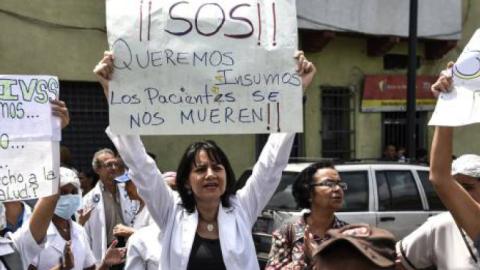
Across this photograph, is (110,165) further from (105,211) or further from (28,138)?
(28,138)

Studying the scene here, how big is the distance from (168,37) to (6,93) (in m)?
0.87

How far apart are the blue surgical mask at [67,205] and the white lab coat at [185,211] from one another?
1.02m

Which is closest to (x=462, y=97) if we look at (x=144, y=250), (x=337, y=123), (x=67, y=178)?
(x=144, y=250)

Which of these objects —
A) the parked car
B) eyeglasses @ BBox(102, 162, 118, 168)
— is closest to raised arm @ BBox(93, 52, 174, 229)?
eyeglasses @ BBox(102, 162, 118, 168)

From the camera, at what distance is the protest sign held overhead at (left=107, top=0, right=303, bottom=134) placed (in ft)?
11.2

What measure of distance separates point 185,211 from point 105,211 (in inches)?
92.6

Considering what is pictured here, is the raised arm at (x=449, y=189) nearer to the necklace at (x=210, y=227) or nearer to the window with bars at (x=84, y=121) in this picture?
the necklace at (x=210, y=227)

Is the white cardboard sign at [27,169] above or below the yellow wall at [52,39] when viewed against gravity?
below

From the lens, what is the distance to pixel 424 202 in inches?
340

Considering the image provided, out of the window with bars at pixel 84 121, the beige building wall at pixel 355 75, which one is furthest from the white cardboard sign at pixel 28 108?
the beige building wall at pixel 355 75

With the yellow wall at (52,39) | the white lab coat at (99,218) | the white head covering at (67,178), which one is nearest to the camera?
the white head covering at (67,178)

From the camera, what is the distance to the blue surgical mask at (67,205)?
4188 mm

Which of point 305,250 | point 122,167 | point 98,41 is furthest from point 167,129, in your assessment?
point 98,41

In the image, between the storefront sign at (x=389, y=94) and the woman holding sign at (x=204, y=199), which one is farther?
the storefront sign at (x=389, y=94)
